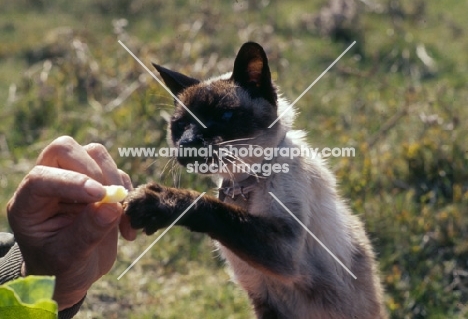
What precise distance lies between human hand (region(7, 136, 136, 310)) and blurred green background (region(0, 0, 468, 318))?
0.88 m

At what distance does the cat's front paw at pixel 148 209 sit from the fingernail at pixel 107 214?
0.16 metres

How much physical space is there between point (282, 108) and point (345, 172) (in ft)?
5.20

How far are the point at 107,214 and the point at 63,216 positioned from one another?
0.19 metres

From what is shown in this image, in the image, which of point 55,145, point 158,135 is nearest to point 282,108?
point 55,145

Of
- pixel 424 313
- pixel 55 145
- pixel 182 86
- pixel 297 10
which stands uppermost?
pixel 55 145

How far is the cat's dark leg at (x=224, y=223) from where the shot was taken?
7.95 feet

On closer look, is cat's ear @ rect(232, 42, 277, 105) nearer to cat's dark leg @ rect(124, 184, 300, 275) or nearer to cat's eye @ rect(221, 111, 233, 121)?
cat's eye @ rect(221, 111, 233, 121)

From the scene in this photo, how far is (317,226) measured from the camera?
3070mm

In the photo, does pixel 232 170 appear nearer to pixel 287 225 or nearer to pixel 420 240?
pixel 287 225

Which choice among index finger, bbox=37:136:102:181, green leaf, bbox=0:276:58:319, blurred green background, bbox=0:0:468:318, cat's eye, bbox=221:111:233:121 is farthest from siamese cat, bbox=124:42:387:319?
green leaf, bbox=0:276:58:319

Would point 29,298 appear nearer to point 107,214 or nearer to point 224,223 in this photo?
point 107,214

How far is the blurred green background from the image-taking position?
14.0ft

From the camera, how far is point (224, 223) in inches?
101

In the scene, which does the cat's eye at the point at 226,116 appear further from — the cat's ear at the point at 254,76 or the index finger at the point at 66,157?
the index finger at the point at 66,157
